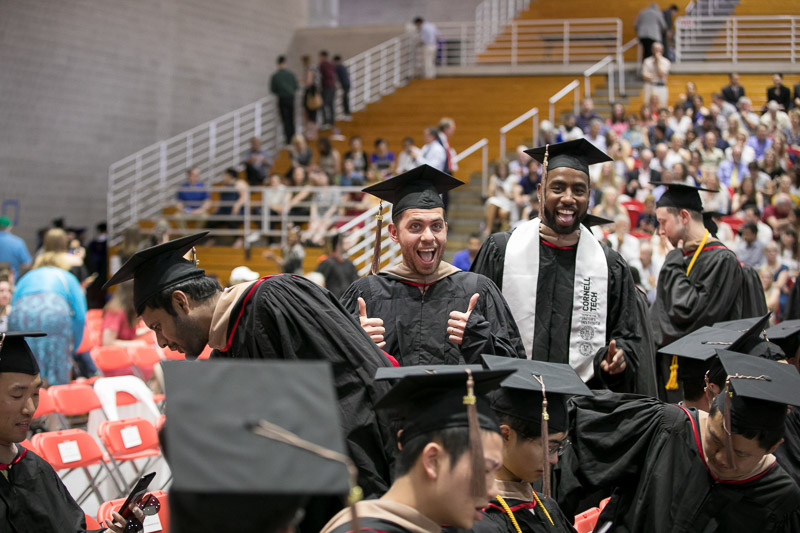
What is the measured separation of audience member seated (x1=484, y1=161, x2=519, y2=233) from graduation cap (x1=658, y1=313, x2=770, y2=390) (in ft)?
21.9

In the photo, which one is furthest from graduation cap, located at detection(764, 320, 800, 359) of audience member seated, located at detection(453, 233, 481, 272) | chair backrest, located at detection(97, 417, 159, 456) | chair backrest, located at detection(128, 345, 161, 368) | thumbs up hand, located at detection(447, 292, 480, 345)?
chair backrest, located at detection(128, 345, 161, 368)

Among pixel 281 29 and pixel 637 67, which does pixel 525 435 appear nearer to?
pixel 637 67

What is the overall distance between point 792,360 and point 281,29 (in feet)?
57.3

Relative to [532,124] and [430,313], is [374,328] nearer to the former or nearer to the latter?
[430,313]

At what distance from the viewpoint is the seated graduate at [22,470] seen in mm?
3510

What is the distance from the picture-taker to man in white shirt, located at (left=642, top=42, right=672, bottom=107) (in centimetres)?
1655

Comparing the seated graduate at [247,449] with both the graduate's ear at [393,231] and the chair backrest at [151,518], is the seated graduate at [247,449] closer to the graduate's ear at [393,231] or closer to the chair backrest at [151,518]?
the graduate's ear at [393,231]

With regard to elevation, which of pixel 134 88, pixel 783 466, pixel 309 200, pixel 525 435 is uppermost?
pixel 134 88

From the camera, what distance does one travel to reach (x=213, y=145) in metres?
17.5

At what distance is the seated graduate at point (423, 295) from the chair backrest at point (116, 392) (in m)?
3.33

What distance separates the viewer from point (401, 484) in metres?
2.27

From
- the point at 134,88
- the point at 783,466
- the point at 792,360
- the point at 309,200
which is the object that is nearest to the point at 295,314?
the point at 783,466

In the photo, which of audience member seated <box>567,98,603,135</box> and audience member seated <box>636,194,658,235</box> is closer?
audience member seated <box>636,194,658,235</box>

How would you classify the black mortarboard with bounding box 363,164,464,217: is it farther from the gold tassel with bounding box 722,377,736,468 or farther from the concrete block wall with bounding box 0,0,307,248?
the concrete block wall with bounding box 0,0,307,248
